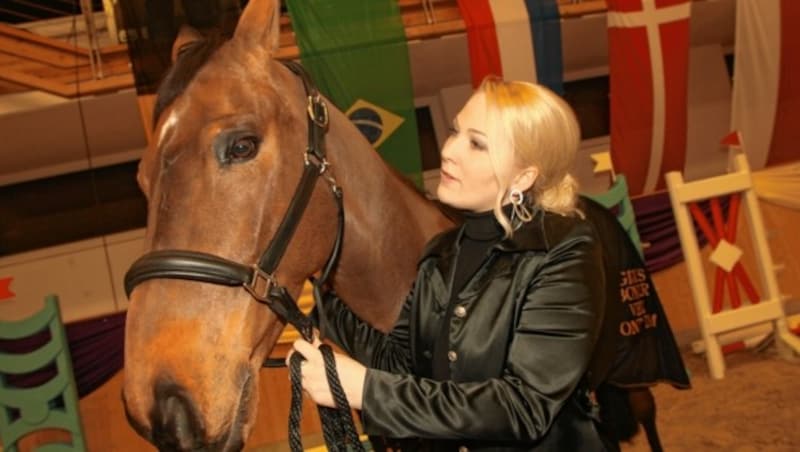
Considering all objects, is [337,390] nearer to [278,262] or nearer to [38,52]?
[278,262]

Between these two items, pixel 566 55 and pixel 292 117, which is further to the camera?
pixel 566 55

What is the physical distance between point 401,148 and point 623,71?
1.67 meters

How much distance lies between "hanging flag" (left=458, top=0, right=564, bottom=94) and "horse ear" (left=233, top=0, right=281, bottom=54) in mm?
3342

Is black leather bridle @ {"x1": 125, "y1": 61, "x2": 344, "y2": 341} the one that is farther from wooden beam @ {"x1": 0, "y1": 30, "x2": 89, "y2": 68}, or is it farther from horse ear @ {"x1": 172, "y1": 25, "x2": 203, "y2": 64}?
wooden beam @ {"x1": 0, "y1": 30, "x2": 89, "y2": 68}

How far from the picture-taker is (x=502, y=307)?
47.3 inches

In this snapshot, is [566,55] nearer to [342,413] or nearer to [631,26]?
[631,26]

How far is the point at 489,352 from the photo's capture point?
1.19 meters

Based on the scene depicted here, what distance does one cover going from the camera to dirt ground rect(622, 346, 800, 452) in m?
2.94

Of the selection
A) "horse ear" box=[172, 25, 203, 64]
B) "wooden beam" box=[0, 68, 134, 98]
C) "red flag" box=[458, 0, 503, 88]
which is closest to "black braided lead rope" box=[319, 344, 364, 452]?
"horse ear" box=[172, 25, 203, 64]

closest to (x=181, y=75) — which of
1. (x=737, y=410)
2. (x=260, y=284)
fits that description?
(x=260, y=284)

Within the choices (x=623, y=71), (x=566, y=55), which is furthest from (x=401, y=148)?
(x=566, y=55)

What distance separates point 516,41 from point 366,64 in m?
1.02

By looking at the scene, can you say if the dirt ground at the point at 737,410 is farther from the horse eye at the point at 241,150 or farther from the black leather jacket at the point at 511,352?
the horse eye at the point at 241,150

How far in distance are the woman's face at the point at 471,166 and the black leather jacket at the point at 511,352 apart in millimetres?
93
